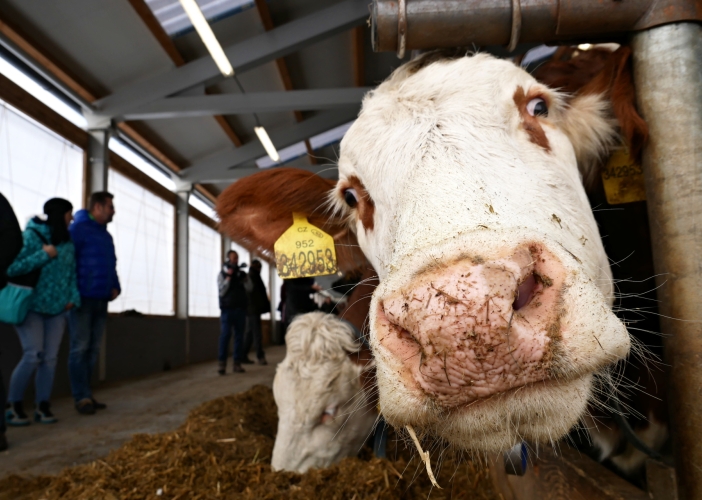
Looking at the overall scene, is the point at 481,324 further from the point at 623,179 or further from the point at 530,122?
the point at 623,179

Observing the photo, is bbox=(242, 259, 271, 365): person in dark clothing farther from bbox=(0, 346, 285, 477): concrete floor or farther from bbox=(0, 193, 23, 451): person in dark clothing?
bbox=(0, 193, 23, 451): person in dark clothing

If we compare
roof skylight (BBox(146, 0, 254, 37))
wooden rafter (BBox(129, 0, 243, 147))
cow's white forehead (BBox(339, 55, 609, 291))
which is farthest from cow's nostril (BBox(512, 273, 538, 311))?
roof skylight (BBox(146, 0, 254, 37))

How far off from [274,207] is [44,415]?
3.50 meters

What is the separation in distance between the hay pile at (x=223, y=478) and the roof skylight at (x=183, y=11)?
538 centimetres

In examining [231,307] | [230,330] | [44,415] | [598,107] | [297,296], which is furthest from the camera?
[230,330]

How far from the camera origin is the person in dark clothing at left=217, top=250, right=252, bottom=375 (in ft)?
27.0

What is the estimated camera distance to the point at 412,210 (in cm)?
126

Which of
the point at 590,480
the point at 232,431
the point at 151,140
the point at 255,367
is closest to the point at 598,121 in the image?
the point at 590,480

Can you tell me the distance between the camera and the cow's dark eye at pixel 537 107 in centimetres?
164

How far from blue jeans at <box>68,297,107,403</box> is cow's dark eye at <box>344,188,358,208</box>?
Answer: 12.6 feet

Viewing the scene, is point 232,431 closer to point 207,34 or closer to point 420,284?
point 420,284

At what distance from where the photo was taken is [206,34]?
602 cm

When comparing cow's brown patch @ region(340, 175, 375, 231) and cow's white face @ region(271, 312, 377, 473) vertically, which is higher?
cow's brown patch @ region(340, 175, 375, 231)

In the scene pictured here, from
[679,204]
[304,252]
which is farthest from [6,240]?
[679,204]
